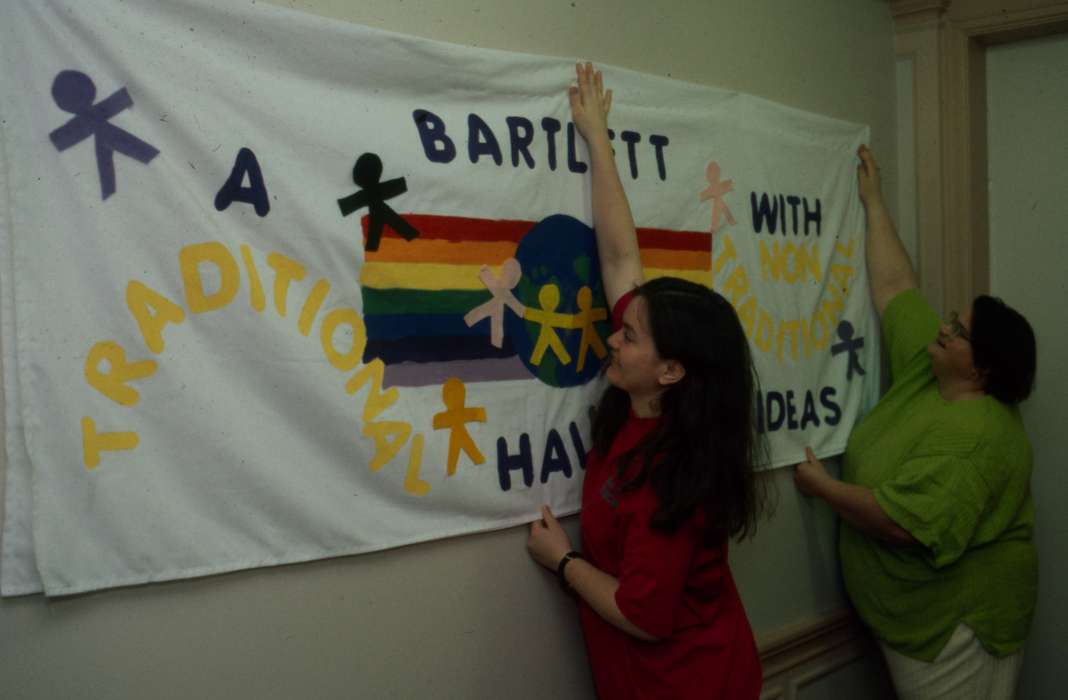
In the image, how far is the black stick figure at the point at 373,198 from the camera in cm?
143

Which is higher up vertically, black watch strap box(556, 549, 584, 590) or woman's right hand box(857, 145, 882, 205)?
woman's right hand box(857, 145, 882, 205)

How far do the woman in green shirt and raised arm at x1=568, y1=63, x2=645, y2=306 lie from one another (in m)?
0.78

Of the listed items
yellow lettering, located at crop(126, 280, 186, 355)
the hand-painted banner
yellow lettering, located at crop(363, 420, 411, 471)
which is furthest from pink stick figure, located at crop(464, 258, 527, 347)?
yellow lettering, located at crop(126, 280, 186, 355)

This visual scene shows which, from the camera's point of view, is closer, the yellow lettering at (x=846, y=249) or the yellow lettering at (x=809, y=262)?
the yellow lettering at (x=809, y=262)

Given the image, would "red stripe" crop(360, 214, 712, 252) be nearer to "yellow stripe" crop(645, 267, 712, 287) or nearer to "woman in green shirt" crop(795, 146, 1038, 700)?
"yellow stripe" crop(645, 267, 712, 287)

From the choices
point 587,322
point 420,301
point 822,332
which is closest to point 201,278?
point 420,301

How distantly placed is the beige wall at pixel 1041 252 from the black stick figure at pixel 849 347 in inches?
22.0

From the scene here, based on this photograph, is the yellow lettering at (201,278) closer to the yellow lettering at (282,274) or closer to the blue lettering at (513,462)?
the yellow lettering at (282,274)

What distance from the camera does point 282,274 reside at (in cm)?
135

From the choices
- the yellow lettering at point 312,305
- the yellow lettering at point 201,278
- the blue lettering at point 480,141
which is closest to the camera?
the yellow lettering at point 201,278

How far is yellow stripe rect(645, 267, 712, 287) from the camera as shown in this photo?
1.86 metres

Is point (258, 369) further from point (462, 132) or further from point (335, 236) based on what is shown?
point (462, 132)

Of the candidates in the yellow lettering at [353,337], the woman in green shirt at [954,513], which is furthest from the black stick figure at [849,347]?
the yellow lettering at [353,337]

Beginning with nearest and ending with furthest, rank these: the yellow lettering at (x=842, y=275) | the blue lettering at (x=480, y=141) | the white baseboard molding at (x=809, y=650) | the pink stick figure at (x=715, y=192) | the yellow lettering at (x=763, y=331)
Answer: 1. the blue lettering at (x=480, y=141)
2. the pink stick figure at (x=715, y=192)
3. the yellow lettering at (x=763, y=331)
4. the white baseboard molding at (x=809, y=650)
5. the yellow lettering at (x=842, y=275)
